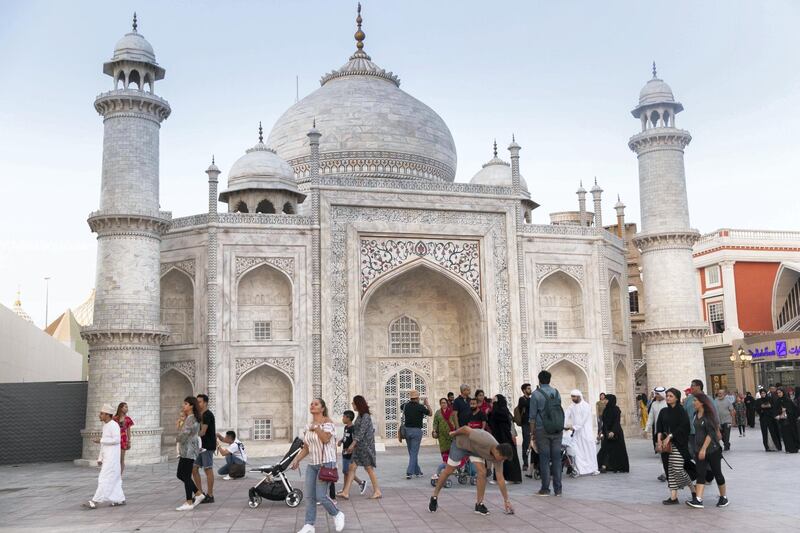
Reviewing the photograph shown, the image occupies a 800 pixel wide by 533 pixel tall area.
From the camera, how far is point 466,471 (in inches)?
500

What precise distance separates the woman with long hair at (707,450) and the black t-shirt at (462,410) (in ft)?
11.8

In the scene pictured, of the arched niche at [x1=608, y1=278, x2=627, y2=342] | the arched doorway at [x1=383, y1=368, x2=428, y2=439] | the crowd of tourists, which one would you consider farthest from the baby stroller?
the arched niche at [x1=608, y1=278, x2=627, y2=342]

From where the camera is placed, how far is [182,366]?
858 inches

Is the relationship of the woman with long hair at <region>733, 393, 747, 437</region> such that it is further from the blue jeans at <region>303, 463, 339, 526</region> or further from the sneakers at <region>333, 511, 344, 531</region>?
the blue jeans at <region>303, 463, 339, 526</region>

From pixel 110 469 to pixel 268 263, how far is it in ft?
38.4

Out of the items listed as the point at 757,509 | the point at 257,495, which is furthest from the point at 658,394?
the point at 257,495

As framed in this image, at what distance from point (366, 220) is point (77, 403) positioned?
8.92 meters

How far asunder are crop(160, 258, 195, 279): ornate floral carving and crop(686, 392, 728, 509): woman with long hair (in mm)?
15590

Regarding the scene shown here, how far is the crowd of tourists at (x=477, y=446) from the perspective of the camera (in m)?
8.96

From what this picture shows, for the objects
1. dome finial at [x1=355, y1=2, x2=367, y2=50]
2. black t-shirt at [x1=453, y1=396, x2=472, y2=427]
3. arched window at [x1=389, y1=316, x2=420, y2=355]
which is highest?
dome finial at [x1=355, y1=2, x2=367, y2=50]

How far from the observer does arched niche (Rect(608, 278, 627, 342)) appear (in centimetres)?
2620

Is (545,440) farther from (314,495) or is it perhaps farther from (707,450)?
(314,495)

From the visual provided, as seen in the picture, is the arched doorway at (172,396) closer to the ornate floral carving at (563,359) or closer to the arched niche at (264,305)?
the arched niche at (264,305)

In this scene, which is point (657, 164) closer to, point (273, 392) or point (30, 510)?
point (273, 392)
